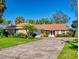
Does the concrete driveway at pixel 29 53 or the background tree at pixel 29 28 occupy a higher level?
the background tree at pixel 29 28

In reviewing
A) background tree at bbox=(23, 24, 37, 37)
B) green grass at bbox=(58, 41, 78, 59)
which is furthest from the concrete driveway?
background tree at bbox=(23, 24, 37, 37)

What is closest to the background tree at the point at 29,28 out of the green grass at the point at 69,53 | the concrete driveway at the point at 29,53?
the concrete driveway at the point at 29,53

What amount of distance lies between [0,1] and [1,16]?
3.41m

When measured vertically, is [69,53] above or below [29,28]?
below

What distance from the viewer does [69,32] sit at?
64.4 meters

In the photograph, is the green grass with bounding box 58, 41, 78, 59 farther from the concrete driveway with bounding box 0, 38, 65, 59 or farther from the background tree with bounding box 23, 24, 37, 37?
the background tree with bounding box 23, 24, 37, 37

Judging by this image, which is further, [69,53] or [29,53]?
[29,53]

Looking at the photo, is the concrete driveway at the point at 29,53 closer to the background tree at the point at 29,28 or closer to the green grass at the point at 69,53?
the green grass at the point at 69,53

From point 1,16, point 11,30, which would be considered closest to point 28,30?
point 1,16

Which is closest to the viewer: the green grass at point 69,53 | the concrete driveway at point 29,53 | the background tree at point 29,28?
the green grass at point 69,53

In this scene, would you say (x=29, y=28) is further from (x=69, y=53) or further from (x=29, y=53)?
(x=69, y=53)

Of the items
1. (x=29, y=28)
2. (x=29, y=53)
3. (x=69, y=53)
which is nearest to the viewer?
(x=69, y=53)

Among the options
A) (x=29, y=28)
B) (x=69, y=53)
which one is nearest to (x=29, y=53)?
(x=69, y=53)

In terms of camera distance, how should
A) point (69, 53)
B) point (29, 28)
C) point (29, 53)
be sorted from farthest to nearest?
point (29, 28)
point (29, 53)
point (69, 53)
